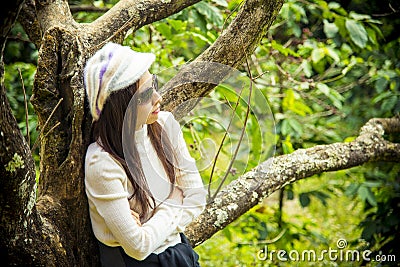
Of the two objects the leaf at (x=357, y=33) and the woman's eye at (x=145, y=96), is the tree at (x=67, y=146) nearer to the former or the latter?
the woman's eye at (x=145, y=96)

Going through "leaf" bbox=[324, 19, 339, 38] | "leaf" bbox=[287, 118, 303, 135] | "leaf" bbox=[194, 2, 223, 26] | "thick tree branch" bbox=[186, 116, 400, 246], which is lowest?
"leaf" bbox=[287, 118, 303, 135]

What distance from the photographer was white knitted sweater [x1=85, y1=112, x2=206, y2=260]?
1.31 m

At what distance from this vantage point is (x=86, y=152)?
1.36 meters

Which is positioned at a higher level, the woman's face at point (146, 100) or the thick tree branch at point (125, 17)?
the thick tree branch at point (125, 17)

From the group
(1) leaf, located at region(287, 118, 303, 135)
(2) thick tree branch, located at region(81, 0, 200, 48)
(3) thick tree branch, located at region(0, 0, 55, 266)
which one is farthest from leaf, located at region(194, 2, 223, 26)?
(3) thick tree branch, located at region(0, 0, 55, 266)

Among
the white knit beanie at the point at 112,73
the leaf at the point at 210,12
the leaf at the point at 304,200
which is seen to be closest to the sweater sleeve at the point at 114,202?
the white knit beanie at the point at 112,73

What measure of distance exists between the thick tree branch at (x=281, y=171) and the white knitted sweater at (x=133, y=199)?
183 millimetres

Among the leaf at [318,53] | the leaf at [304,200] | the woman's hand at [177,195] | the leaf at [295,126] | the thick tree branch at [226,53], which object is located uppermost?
the thick tree branch at [226,53]

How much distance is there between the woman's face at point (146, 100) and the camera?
Answer: 1.32 meters

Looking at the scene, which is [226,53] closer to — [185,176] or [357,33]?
[185,176]

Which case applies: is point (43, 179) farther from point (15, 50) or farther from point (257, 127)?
point (15, 50)

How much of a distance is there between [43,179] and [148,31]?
1361 mm

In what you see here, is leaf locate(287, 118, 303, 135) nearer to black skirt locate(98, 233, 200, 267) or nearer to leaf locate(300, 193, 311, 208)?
leaf locate(300, 193, 311, 208)

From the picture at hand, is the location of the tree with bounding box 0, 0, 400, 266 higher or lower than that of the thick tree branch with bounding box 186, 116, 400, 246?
higher
